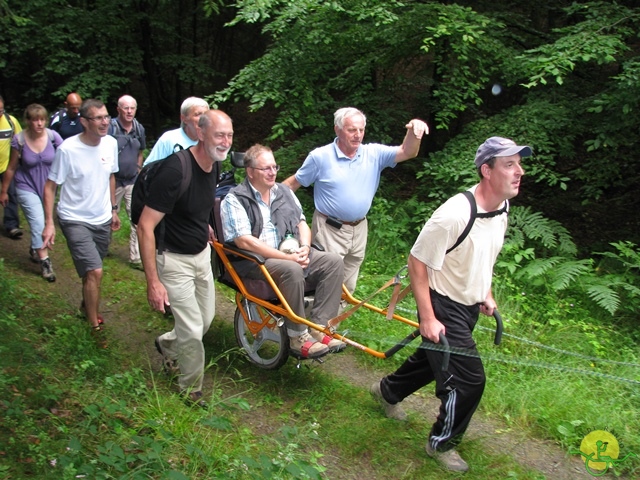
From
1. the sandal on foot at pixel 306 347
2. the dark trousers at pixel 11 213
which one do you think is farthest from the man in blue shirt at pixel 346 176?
the dark trousers at pixel 11 213

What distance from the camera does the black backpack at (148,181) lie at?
4.07m

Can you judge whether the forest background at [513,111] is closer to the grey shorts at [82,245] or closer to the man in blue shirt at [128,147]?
the man in blue shirt at [128,147]

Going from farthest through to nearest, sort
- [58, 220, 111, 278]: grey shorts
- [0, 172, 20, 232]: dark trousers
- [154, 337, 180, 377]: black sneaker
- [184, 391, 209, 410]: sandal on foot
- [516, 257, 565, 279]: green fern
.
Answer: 1. [0, 172, 20, 232]: dark trousers
2. [516, 257, 565, 279]: green fern
3. [58, 220, 111, 278]: grey shorts
4. [154, 337, 180, 377]: black sneaker
5. [184, 391, 209, 410]: sandal on foot

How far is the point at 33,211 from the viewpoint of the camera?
6.79 meters

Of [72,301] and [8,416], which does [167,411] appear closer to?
[8,416]

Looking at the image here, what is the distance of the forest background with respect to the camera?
20.1 ft

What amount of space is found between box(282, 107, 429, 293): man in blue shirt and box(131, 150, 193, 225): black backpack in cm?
140

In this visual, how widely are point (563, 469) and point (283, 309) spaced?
213 cm

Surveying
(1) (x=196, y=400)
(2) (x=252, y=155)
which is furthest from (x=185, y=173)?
(1) (x=196, y=400)

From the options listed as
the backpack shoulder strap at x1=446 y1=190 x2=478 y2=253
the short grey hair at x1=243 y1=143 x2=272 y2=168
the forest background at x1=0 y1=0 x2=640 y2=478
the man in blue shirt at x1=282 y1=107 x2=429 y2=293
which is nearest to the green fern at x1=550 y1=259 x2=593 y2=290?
the forest background at x1=0 y1=0 x2=640 y2=478

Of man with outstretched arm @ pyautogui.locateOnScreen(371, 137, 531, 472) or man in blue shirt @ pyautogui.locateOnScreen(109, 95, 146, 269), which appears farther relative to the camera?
man in blue shirt @ pyautogui.locateOnScreen(109, 95, 146, 269)

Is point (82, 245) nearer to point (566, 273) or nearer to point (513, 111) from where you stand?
point (566, 273)

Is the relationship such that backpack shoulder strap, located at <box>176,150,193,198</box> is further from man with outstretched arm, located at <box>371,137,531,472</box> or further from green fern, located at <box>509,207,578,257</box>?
green fern, located at <box>509,207,578,257</box>

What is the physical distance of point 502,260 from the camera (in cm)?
670
